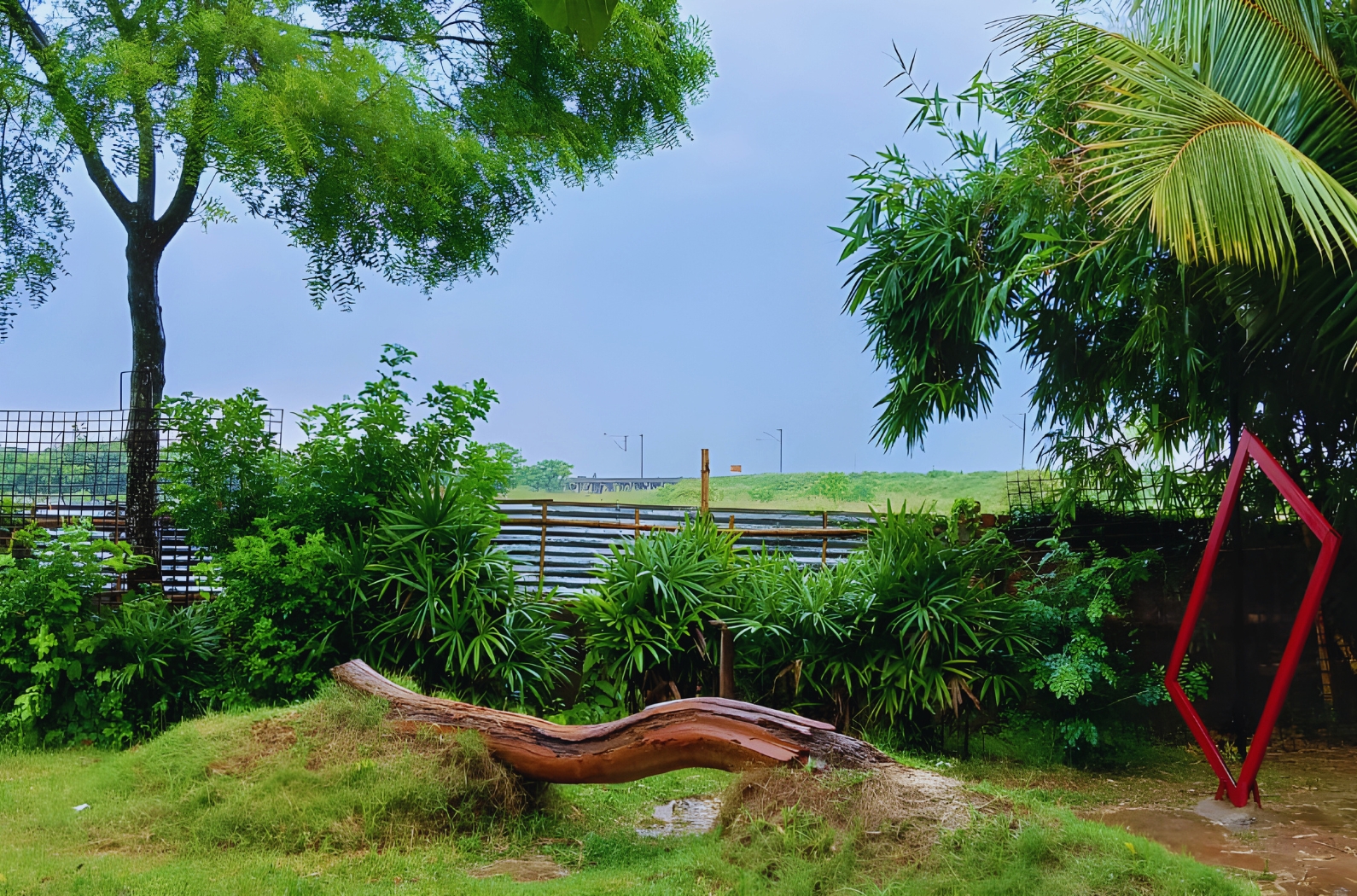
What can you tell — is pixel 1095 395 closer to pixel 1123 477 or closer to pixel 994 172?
pixel 1123 477

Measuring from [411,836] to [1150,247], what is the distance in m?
5.00

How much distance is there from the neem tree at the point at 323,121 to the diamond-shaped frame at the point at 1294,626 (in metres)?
6.17

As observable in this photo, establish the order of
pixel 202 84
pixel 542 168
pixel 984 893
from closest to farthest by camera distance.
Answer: pixel 984 893, pixel 202 84, pixel 542 168

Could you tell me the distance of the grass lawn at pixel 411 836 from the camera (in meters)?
3.04

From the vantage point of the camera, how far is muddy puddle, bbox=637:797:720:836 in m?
4.27

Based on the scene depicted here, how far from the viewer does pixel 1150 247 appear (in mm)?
5492

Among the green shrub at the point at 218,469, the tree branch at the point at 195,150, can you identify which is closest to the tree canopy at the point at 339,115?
the tree branch at the point at 195,150

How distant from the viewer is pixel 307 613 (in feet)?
18.9

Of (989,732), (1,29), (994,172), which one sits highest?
(1,29)

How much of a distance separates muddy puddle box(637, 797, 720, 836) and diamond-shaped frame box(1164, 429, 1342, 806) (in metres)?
2.51

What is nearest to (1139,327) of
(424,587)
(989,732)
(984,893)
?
(989,732)

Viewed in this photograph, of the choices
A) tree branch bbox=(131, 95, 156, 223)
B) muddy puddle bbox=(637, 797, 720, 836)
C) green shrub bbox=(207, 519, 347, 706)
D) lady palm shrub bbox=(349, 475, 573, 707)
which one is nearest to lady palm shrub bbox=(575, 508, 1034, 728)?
lady palm shrub bbox=(349, 475, 573, 707)

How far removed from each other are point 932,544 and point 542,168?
286 inches

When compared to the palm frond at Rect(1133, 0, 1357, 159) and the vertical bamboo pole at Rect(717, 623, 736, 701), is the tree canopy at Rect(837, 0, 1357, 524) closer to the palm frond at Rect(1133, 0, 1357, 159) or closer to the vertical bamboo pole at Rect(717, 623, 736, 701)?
the palm frond at Rect(1133, 0, 1357, 159)
